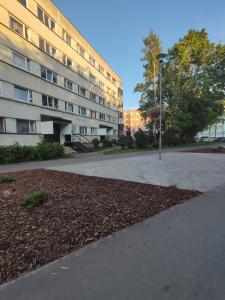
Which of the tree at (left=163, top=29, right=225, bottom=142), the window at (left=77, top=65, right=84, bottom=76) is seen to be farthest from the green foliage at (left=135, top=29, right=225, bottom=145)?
the window at (left=77, top=65, right=84, bottom=76)

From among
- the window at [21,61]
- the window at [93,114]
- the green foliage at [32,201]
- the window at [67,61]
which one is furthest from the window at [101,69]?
the green foliage at [32,201]

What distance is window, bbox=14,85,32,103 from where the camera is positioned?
2014 centimetres

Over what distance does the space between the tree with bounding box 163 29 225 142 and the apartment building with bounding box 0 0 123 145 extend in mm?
12710

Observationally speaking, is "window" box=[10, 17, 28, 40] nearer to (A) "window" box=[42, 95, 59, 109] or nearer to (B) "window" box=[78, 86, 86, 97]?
(A) "window" box=[42, 95, 59, 109]

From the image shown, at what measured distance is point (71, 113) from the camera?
29250 millimetres

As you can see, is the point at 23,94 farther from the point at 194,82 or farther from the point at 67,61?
the point at 194,82

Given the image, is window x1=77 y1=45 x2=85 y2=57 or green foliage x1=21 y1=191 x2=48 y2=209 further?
window x1=77 y1=45 x2=85 y2=57

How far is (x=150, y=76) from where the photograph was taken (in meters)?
Answer: 35.9

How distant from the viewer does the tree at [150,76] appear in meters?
34.5

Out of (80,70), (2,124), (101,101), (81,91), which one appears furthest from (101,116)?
(2,124)

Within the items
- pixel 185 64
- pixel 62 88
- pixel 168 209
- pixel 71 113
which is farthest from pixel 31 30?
pixel 168 209

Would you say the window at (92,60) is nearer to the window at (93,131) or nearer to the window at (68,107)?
the window at (93,131)

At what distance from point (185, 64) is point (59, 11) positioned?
1815 centimetres

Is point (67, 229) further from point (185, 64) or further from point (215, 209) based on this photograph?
point (185, 64)
